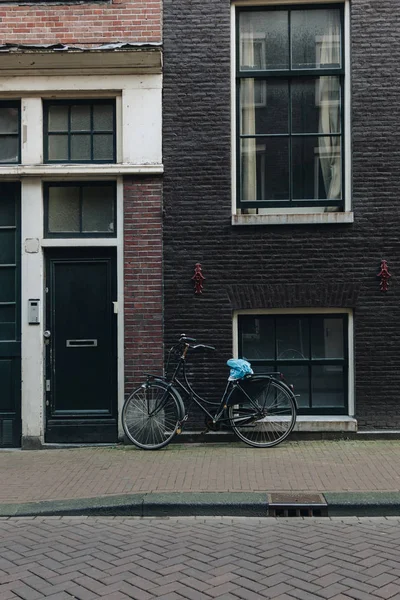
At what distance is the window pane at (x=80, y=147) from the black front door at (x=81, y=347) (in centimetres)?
124

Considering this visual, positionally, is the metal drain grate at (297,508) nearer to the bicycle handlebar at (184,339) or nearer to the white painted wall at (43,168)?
the bicycle handlebar at (184,339)

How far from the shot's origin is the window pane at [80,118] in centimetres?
878

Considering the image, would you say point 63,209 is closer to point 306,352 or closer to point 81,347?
point 81,347

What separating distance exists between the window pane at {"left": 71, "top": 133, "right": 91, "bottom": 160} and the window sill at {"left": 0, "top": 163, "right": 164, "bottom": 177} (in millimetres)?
268

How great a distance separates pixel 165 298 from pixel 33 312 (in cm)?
169

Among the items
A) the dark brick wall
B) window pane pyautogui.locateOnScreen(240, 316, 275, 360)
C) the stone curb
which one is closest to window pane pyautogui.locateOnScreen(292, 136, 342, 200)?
the dark brick wall

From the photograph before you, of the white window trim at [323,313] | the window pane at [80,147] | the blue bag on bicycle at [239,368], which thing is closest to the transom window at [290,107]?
the white window trim at [323,313]

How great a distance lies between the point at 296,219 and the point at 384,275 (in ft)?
4.31

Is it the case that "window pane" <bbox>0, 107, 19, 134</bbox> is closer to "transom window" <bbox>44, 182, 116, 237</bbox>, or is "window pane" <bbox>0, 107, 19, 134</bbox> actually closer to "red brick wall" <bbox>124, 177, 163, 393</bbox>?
"transom window" <bbox>44, 182, 116, 237</bbox>

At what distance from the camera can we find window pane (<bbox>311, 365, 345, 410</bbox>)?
28.6ft

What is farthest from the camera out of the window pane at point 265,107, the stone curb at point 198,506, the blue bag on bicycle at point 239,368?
the window pane at point 265,107

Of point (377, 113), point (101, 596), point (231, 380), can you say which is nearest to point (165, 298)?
point (231, 380)

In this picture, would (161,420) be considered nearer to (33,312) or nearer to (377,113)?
(33,312)

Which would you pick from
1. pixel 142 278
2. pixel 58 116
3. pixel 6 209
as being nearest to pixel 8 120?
pixel 58 116
